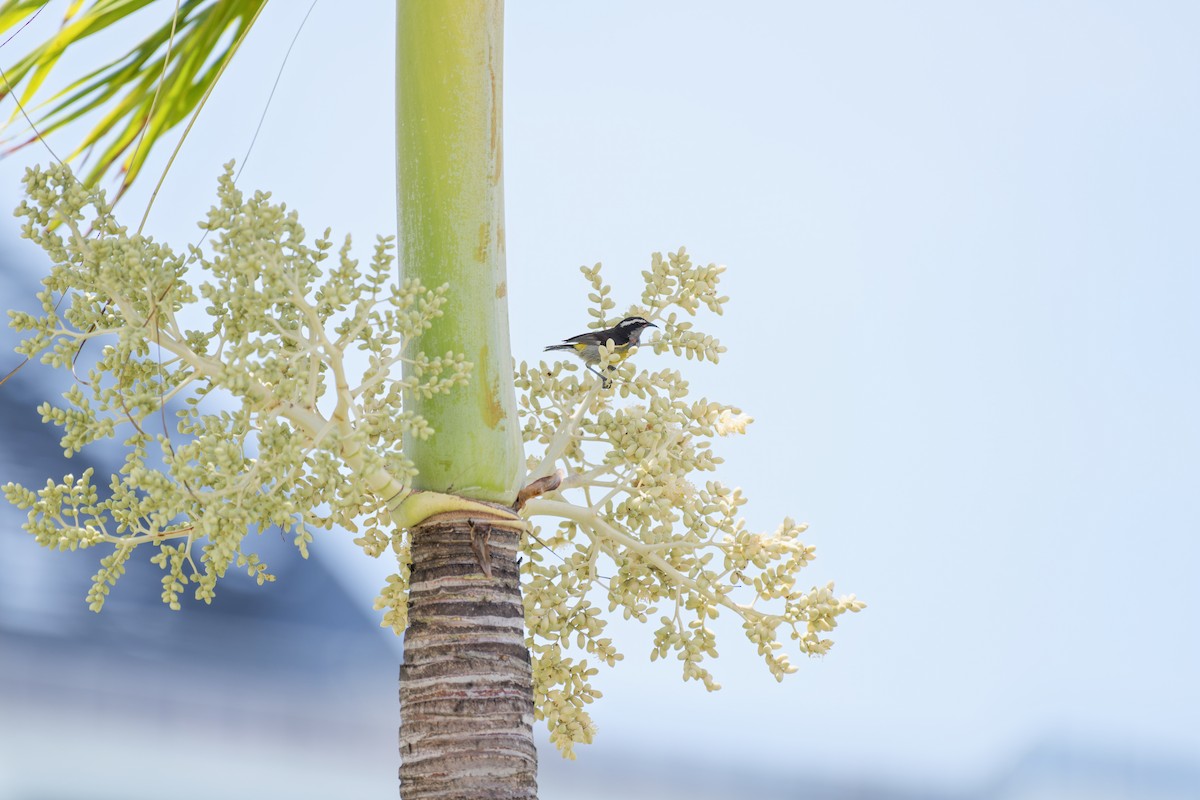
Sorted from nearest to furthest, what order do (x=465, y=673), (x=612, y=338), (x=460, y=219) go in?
(x=465, y=673), (x=460, y=219), (x=612, y=338)

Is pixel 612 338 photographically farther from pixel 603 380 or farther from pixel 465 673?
pixel 465 673

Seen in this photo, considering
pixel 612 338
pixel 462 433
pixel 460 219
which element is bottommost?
pixel 462 433

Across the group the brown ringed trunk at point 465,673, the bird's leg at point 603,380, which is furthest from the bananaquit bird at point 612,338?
the brown ringed trunk at point 465,673

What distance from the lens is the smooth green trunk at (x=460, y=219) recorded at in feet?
11.1

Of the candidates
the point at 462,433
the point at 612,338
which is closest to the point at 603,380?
the point at 612,338

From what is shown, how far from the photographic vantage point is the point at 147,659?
35.1 feet

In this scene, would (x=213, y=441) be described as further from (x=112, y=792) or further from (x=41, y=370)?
(x=112, y=792)

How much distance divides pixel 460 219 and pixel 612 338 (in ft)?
1.91

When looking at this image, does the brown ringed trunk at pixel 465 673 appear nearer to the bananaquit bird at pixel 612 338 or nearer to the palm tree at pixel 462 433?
the palm tree at pixel 462 433

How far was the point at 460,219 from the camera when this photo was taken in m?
3.54

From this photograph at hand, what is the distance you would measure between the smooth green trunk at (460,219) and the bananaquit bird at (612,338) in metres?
0.36

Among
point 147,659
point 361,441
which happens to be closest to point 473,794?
point 361,441

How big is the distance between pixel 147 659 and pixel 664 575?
802 centimetres

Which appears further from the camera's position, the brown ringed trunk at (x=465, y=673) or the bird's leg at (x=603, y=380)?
the bird's leg at (x=603, y=380)
